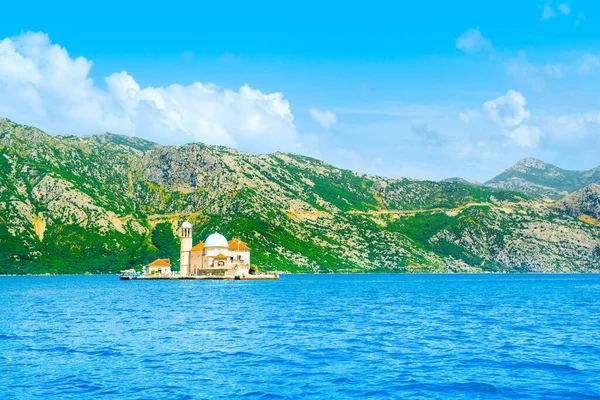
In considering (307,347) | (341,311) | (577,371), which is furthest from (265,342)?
(341,311)

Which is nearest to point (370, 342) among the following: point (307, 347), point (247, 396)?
point (307, 347)

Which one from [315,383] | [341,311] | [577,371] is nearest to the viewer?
[315,383]

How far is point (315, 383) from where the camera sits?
42250 mm

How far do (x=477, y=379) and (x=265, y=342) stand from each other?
2376 cm

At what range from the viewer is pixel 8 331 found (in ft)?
230

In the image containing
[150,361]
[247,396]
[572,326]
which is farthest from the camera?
[572,326]

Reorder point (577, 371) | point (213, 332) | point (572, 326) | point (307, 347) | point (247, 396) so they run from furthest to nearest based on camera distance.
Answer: point (572, 326) → point (213, 332) → point (307, 347) → point (577, 371) → point (247, 396)

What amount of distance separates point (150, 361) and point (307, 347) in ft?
48.7

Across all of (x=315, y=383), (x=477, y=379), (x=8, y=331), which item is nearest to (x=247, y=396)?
(x=315, y=383)

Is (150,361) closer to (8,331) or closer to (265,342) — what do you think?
(265,342)

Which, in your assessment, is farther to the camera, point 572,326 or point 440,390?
point 572,326

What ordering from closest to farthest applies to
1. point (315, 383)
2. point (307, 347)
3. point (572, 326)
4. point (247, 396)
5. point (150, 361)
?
point (247, 396), point (315, 383), point (150, 361), point (307, 347), point (572, 326)

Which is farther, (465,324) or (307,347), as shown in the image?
(465,324)

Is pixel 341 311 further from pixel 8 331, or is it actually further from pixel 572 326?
pixel 8 331
